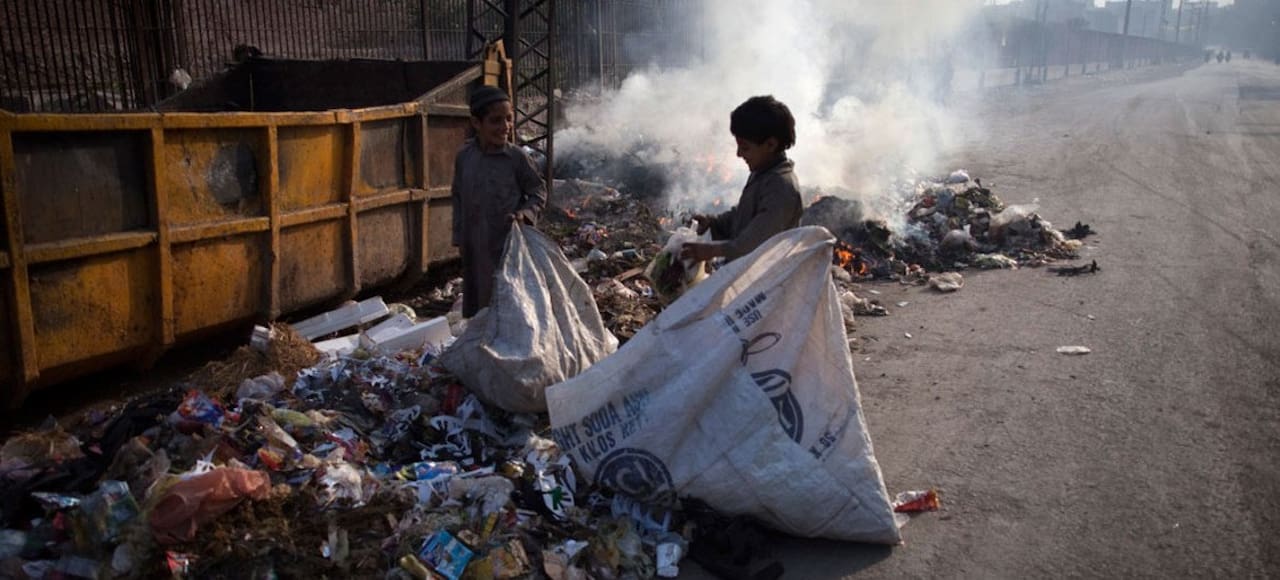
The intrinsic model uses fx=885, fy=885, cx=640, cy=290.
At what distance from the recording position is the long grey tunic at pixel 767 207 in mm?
3877

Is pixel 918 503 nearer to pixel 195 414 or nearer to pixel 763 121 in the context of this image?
pixel 763 121

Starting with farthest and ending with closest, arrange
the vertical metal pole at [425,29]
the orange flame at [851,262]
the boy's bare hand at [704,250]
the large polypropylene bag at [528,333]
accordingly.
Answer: the vertical metal pole at [425,29]
the orange flame at [851,262]
the large polypropylene bag at [528,333]
the boy's bare hand at [704,250]

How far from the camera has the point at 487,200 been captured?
16.5ft

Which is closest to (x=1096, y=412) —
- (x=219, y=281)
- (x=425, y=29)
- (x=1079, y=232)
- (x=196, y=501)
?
(x=196, y=501)

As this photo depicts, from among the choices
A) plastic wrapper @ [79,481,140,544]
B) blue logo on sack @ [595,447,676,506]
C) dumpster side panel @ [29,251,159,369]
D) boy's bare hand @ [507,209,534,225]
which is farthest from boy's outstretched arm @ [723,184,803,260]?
dumpster side panel @ [29,251,159,369]

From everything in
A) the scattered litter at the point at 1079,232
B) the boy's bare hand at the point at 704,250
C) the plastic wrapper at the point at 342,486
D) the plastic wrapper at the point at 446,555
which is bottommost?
the scattered litter at the point at 1079,232

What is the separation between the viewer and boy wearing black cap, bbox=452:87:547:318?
4949mm

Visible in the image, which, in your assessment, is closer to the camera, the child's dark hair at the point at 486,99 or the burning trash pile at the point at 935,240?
the child's dark hair at the point at 486,99

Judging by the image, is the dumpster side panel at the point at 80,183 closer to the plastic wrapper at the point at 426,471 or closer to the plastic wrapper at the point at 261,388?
the plastic wrapper at the point at 261,388

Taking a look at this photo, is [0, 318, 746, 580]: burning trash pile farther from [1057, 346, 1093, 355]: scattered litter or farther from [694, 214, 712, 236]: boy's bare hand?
[1057, 346, 1093, 355]: scattered litter

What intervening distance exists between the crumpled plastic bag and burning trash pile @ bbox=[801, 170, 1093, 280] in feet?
20.2

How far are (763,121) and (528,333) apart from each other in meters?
1.53

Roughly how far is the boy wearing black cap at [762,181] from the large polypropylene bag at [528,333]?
85 cm

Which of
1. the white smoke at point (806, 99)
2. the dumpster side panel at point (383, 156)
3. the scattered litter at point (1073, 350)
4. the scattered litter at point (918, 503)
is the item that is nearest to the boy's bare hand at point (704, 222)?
the scattered litter at point (918, 503)
